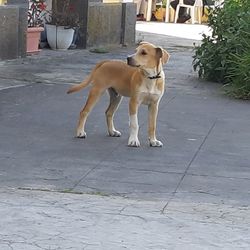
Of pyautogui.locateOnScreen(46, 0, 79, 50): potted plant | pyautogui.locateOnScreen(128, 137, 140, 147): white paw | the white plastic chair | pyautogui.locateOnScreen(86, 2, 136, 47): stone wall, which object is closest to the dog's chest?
pyautogui.locateOnScreen(128, 137, 140, 147): white paw

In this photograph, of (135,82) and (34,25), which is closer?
(135,82)

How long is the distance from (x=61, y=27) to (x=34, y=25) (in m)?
0.96

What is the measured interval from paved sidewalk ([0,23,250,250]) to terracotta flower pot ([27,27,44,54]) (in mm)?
4052

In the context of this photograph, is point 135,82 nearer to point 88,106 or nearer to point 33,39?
point 88,106

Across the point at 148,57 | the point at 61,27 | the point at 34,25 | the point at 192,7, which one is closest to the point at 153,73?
the point at 148,57

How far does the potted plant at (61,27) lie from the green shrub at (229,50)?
432 centimetres

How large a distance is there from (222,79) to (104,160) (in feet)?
19.7

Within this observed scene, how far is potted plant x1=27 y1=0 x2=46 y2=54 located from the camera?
15992 millimetres

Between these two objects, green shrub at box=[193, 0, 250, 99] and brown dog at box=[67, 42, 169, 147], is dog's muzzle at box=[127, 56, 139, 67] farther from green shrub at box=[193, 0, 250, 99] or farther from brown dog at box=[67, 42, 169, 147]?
green shrub at box=[193, 0, 250, 99]

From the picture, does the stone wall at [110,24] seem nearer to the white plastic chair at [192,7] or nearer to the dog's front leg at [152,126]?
the dog's front leg at [152,126]

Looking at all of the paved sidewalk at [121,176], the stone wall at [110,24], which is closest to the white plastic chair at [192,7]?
the stone wall at [110,24]

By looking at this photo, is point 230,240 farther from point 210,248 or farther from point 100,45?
point 100,45

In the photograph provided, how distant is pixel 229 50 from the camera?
12.7m

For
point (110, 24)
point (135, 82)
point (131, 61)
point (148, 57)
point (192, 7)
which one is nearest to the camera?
point (131, 61)
